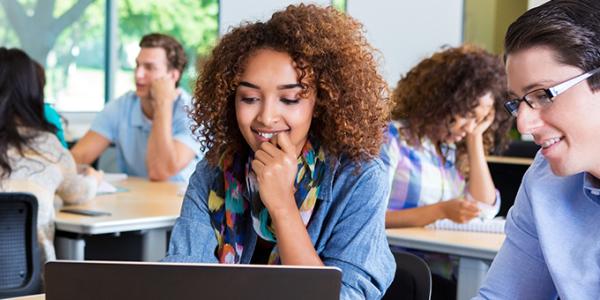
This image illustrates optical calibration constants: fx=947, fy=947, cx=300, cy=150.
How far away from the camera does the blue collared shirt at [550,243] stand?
155 cm

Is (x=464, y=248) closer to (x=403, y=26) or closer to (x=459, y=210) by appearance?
(x=459, y=210)

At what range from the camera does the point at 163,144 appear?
4.27 meters

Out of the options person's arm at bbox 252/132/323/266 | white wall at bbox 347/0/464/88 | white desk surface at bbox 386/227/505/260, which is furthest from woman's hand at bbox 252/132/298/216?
white wall at bbox 347/0/464/88

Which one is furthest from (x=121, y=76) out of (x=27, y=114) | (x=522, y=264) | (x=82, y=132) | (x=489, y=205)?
(x=522, y=264)

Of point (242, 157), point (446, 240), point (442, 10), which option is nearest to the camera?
point (242, 157)

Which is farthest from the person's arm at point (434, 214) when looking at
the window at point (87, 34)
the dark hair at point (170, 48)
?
the window at point (87, 34)

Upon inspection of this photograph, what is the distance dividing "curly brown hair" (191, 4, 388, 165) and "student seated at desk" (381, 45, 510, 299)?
122 cm

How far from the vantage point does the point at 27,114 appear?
324cm

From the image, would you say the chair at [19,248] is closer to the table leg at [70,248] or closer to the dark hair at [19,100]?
the table leg at [70,248]

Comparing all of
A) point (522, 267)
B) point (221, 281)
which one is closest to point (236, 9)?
point (522, 267)

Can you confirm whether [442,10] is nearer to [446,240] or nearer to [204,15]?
[204,15]

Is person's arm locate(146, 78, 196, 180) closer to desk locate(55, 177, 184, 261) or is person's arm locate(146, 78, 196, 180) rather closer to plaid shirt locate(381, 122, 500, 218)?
desk locate(55, 177, 184, 261)

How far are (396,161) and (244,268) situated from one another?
81.4 inches

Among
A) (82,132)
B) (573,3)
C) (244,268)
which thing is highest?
(573,3)
